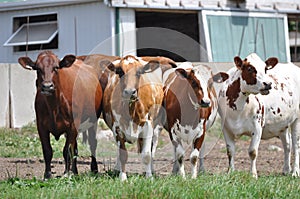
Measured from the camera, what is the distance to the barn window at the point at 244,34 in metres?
21.8

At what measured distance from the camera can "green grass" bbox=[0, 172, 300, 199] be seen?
8.09 metres

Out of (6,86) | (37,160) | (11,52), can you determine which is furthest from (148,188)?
(11,52)

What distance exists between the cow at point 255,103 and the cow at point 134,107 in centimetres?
144

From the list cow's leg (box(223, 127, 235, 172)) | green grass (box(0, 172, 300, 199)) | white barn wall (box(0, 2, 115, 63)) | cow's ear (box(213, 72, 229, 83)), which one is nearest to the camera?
green grass (box(0, 172, 300, 199))

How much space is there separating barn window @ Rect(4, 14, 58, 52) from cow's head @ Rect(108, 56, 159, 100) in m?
10.9

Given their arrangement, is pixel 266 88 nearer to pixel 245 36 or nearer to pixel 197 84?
pixel 197 84

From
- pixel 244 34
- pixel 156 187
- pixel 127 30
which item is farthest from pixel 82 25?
pixel 156 187

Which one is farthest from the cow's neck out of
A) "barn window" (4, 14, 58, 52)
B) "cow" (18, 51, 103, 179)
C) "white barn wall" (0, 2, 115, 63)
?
"barn window" (4, 14, 58, 52)

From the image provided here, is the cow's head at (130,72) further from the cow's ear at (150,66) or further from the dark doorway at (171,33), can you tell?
the dark doorway at (171,33)

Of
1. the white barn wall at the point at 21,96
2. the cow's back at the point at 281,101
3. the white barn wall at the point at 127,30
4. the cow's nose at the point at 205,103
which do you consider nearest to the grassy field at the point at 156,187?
the cow's nose at the point at 205,103

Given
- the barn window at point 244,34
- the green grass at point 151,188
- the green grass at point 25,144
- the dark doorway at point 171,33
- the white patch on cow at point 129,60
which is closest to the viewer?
the green grass at point 151,188

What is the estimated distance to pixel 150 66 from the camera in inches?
410

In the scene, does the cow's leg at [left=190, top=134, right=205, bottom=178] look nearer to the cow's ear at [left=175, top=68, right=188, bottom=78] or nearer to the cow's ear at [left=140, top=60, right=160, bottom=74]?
the cow's ear at [left=175, top=68, right=188, bottom=78]

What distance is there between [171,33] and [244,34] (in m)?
3.00
